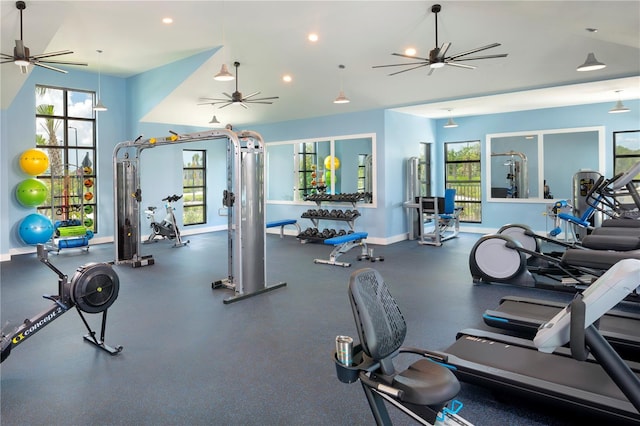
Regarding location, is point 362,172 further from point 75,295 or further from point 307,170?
point 75,295

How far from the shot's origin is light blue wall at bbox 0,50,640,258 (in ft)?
24.0

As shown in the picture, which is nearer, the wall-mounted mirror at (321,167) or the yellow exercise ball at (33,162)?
the yellow exercise ball at (33,162)

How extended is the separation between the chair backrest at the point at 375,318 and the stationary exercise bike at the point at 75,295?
2.10 metres

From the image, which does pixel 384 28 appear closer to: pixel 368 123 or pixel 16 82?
pixel 368 123

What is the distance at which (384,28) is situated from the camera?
5527 mm

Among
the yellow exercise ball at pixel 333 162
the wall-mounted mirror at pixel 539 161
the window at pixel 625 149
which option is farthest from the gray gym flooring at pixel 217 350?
the window at pixel 625 149

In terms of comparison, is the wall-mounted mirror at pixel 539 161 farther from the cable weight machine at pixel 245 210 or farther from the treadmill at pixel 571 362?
the treadmill at pixel 571 362

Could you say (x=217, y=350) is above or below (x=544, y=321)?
below

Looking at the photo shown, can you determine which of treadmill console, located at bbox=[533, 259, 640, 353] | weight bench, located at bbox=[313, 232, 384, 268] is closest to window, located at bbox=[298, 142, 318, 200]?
weight bench, located at bbox=[313, 232, 384, 268]

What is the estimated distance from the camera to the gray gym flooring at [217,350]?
2.34m

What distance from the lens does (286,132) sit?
9711 millimetres

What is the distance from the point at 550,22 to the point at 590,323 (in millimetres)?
4823

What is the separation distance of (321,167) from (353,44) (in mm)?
3562

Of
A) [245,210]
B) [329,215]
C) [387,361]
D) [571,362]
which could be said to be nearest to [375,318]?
[387,361]
